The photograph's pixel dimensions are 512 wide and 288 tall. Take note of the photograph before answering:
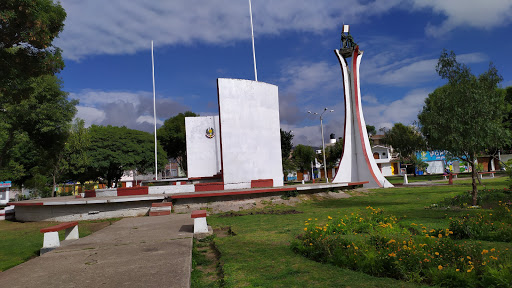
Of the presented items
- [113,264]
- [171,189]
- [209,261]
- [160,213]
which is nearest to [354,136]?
[171,189]

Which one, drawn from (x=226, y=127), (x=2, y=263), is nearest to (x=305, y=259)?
(x=2, y=263)

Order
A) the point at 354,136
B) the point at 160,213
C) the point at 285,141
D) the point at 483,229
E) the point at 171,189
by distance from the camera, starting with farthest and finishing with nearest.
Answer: the point at 285,141
the point at 354,136
the point at 171,189
the point at 160,213
the point at 483,229

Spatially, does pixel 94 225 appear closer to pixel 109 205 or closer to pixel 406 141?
pixel 109 205

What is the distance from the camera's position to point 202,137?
3120 centimetres

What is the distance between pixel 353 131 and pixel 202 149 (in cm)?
1392

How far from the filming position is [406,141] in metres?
49.5

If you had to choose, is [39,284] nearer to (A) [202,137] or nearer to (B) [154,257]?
(B) [154,257]

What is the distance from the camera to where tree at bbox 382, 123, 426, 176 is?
49.0m

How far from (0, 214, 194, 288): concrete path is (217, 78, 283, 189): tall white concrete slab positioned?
36.0 ft

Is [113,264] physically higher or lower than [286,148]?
lower

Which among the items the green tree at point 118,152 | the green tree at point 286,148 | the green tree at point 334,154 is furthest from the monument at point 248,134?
the green tree at point 334,154

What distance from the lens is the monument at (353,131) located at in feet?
86.5

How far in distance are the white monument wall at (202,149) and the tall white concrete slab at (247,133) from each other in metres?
11.4

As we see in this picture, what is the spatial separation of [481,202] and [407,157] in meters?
43.2
